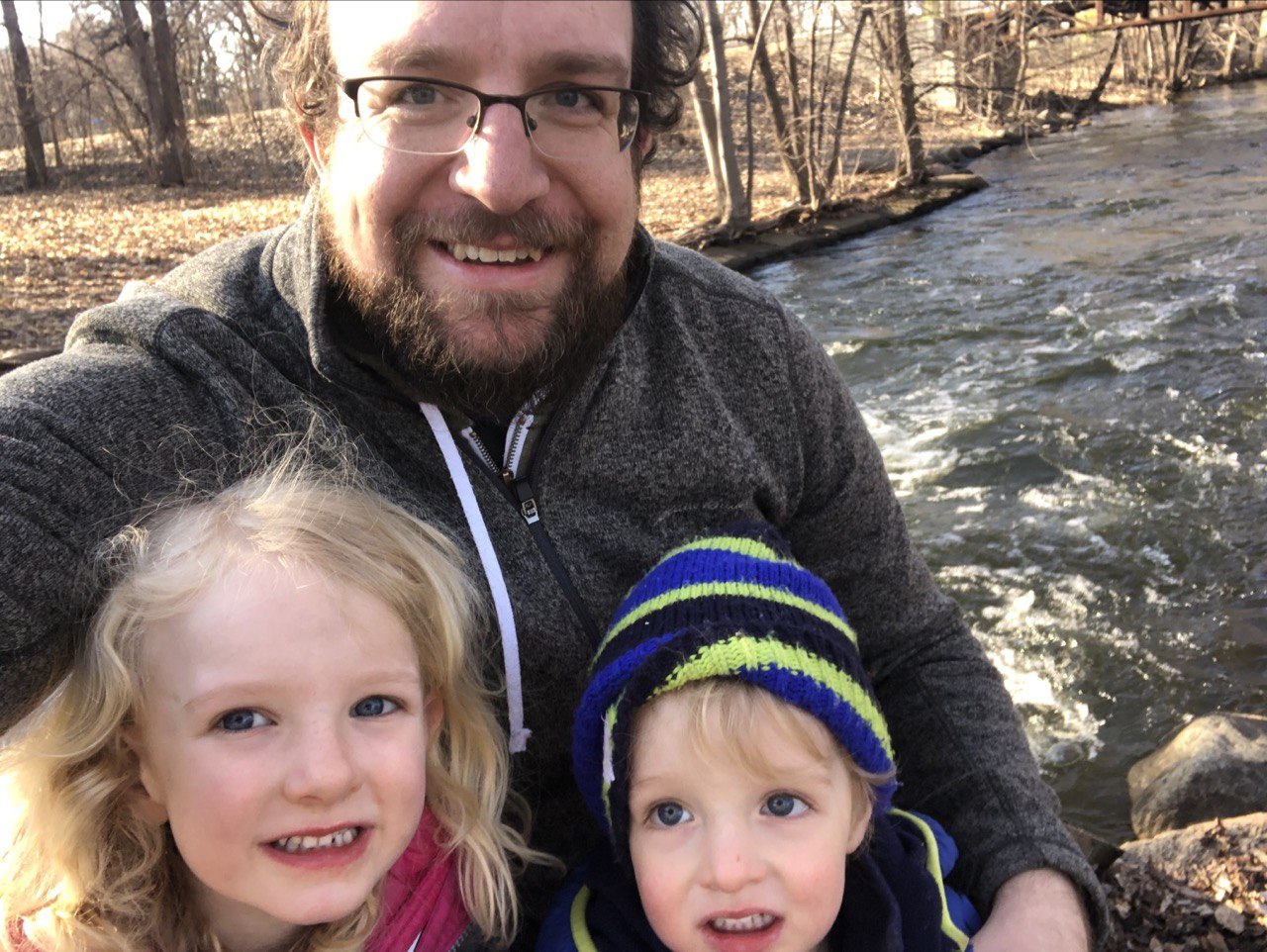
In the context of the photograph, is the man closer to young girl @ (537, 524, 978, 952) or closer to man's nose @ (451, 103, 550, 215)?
man's nose @ (451, 103, 550, 215)

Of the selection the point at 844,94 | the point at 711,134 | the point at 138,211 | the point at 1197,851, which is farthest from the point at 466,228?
the point at 138,211

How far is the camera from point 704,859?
1694mm

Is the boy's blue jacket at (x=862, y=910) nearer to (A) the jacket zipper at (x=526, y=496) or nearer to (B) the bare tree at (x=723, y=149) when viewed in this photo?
(A) the jacket zipper at (x=526, y=496)

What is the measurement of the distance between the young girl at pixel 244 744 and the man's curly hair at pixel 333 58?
74 cm

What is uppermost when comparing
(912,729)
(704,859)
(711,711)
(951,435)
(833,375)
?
(833,375)

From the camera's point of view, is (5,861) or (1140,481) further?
(1140,481)

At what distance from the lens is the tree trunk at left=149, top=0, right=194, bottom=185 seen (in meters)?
18.6

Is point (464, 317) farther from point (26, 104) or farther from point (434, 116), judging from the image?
point (26, 104)

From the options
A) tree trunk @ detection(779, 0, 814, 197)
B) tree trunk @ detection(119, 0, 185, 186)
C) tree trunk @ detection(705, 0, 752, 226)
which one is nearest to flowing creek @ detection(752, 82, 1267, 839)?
tree trunk @ detection(705, 0, 752, 226)

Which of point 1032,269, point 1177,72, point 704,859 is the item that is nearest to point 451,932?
point 704,859

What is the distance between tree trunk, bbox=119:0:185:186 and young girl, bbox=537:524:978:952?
19560mm

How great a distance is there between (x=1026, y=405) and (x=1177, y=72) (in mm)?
23316

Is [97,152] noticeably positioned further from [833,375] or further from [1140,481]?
[833,375]

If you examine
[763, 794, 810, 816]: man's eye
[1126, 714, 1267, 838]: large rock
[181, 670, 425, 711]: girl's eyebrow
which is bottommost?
[1126, 714, 1267, 838]: large rock
